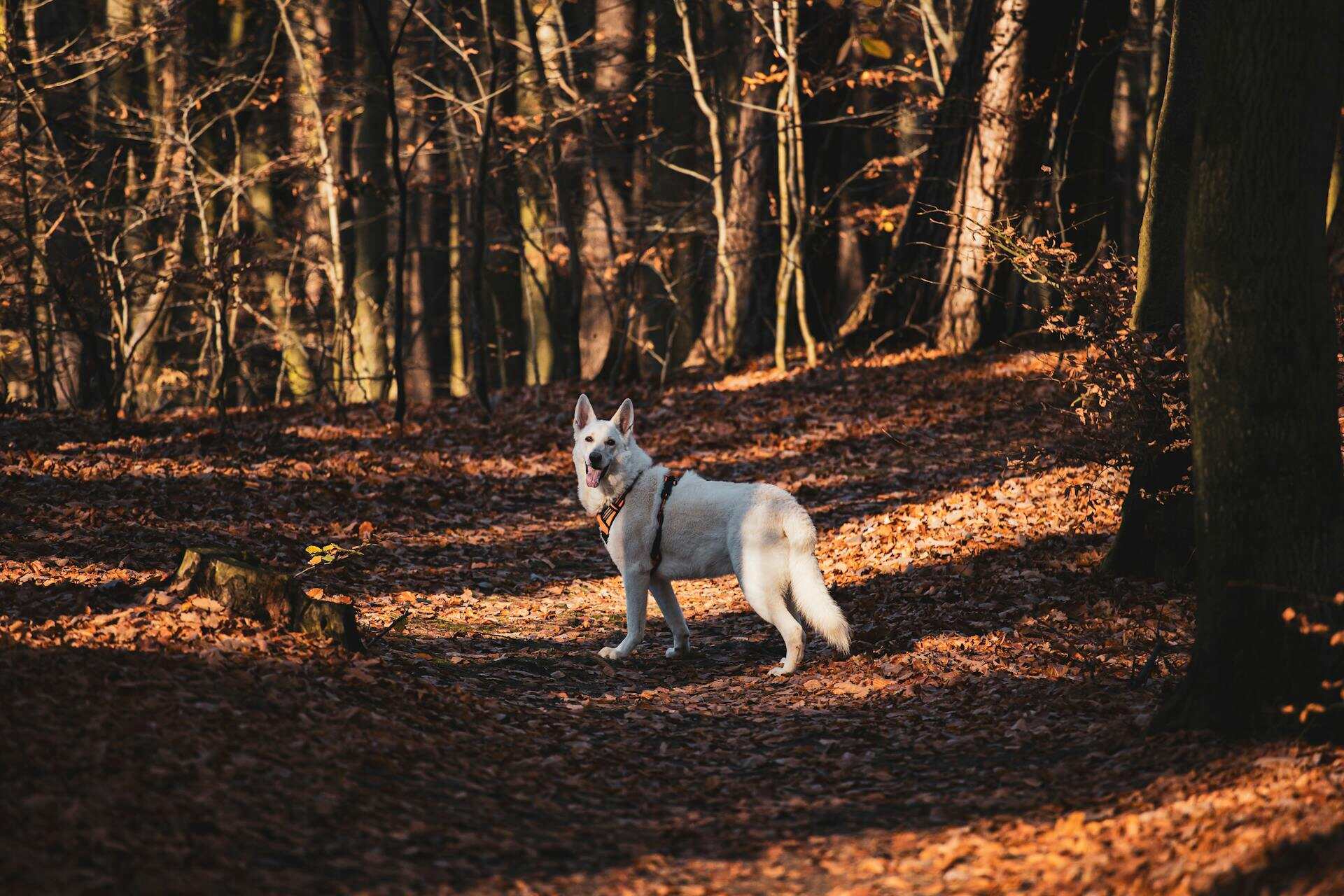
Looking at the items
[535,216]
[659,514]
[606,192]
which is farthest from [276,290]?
[659,514]

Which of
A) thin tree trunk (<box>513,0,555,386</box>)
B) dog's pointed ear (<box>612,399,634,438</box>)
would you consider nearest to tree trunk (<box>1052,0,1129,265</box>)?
thin tree trunk (<box>513,0,555,386</box>)

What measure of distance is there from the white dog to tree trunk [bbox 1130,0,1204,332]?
3.07 metres

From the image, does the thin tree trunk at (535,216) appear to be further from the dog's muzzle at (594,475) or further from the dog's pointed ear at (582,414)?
the dog's muzzle at (594,475)

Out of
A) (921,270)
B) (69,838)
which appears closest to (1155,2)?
(921,270)

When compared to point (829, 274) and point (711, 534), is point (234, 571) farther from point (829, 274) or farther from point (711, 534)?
point (829, 274)

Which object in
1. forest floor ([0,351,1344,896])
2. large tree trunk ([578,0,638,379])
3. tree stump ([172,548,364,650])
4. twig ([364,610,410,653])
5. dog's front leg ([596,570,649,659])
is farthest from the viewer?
large tree trunk ([578,0,638,379])

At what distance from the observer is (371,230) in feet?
78.8

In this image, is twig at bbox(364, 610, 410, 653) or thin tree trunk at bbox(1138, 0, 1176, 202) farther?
thin tree trunk at bbox(1138, 0, 1176, 202)

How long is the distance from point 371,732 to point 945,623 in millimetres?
4593

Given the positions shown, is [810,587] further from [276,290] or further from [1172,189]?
[276,290]

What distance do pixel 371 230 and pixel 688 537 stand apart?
58.6 ft

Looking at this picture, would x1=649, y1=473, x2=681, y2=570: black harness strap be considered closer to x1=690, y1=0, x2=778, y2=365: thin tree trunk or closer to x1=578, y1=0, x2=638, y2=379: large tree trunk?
x1=578, y1=0, x2=638, y2=379: large tree trunk

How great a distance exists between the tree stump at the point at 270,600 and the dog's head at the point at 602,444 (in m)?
2.40

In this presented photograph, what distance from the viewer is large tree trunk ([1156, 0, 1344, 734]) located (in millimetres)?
5035
